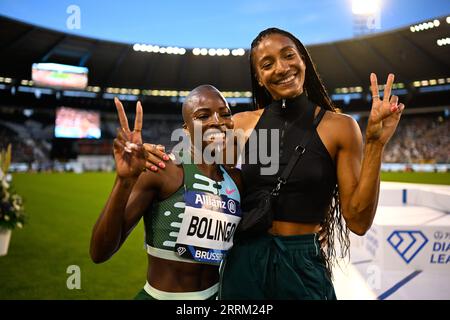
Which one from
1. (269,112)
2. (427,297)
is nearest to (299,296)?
(269,112)

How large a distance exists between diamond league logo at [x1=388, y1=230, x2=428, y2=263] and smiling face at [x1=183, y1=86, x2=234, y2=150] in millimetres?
3032

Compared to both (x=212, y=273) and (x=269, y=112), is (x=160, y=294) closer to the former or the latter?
(x=212, y=273)

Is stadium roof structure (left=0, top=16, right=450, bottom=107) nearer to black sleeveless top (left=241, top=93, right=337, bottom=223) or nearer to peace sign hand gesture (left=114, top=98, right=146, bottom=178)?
black sleeveless top (left=241, top=93, right=337, bottom=223)

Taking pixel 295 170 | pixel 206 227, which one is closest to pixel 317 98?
pixel 295 170

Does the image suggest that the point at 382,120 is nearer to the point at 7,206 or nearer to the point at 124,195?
the point at 124,195

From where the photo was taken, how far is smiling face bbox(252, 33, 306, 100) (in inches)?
83.2

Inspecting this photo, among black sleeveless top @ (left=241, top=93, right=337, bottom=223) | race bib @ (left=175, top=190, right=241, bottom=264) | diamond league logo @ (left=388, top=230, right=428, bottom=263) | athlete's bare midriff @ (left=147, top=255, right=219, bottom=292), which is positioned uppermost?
black sleeveless top @ (left=241, top=93, right=337, bottom=223)

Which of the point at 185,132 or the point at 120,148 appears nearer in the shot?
the point at 120,148

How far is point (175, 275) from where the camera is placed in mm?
2012

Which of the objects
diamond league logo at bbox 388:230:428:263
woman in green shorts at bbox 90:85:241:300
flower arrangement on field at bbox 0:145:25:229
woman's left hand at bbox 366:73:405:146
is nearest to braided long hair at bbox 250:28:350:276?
woman in green shorts at bbox 90:85:241:300

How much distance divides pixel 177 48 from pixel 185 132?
→ 29790 millimetres

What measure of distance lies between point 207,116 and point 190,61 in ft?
103

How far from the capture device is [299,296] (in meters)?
1.92

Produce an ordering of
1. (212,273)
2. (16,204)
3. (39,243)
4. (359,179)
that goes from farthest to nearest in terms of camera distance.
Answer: (39,243) < (16,204) < (212,273) < (359,179)
